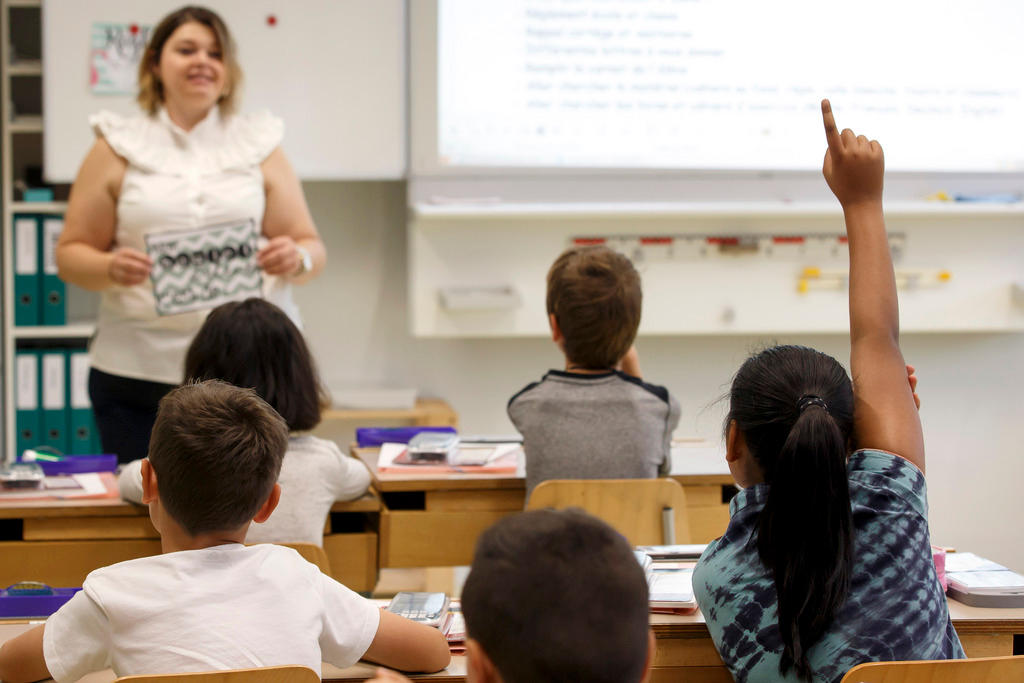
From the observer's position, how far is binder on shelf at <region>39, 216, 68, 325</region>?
12.9ft

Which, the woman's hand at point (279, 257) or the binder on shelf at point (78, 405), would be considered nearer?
the woman's hand at point (279, 257)

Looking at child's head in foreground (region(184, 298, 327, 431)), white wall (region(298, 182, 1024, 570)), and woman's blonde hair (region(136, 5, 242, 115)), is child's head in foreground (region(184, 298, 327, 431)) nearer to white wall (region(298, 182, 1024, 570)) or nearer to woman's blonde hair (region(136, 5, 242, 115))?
woman's blonde hair (region(136, 5, 242, 115))

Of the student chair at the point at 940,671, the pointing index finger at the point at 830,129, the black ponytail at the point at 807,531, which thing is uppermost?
the pointing index finger at the point at 830,129

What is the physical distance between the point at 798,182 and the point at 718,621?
3.16 m

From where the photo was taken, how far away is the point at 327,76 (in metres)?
4.02

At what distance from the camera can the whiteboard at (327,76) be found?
4.00 meters

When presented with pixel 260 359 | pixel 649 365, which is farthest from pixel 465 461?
pixel 649 365

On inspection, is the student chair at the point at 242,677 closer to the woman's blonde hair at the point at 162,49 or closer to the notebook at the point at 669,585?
the notebook at the point at 669,585

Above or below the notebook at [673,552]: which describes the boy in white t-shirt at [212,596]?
above

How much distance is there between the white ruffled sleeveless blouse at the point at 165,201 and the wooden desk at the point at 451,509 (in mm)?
682

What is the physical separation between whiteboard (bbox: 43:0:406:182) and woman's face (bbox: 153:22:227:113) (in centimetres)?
117

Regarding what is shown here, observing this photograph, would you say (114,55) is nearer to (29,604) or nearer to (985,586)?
(29,604)

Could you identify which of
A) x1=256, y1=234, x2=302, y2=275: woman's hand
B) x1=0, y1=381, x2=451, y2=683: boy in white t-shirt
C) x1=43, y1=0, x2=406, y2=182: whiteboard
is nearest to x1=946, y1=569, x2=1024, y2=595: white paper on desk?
x1=0, y1=381, x2=451, y2=683: boy in white t-shirt

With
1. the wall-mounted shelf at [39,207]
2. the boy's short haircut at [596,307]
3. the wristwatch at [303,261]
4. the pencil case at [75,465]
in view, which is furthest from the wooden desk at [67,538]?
the wall-mounted shelf at [39,207]
